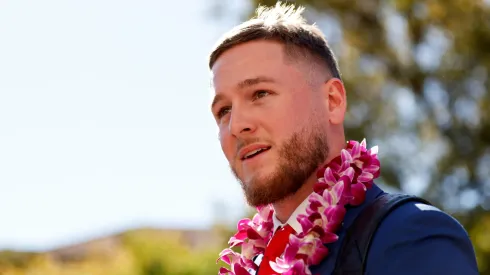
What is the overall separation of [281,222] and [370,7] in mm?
15055

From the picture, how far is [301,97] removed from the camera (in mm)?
2531

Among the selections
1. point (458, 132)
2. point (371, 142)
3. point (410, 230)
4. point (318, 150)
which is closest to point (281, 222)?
point (318, 150)

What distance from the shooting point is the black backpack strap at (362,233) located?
7.06 feet

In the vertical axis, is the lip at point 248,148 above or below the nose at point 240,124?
below

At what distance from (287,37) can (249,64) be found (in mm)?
195

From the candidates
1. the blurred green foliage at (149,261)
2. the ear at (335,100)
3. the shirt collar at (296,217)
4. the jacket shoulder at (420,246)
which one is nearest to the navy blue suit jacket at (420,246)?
the jacket shoulder at (420,246)

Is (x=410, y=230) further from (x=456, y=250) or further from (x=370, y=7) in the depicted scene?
(x=370, y=7)

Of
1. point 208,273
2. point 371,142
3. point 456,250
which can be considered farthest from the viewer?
point 208,273

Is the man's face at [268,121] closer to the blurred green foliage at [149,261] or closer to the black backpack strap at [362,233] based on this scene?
the black backpack strap at [362,233]

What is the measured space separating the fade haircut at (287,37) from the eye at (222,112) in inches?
7.4

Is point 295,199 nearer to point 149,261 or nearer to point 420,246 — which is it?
point 420,246

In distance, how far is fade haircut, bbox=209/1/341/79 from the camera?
2.63 meters

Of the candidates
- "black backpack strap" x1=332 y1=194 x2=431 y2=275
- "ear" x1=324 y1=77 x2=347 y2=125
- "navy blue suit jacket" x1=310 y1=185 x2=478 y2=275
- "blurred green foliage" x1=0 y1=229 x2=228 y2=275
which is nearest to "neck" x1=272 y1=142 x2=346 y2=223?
"ear" x1=324 y1=77 x2=347 y2=125

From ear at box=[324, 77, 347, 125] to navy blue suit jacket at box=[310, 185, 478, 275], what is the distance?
1.58 feet
